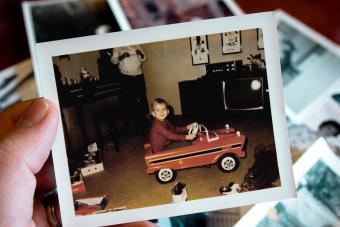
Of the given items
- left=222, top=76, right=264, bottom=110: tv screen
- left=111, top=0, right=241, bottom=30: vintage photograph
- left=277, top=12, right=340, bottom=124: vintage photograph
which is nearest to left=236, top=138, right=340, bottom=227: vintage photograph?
left=277, top=12, right=340, bottom=124: vintage photograph

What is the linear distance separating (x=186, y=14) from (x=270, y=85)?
313mm

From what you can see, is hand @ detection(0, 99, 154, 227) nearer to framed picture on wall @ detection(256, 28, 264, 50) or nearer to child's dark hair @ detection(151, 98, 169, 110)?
child's dark hair @ detection(151, 98, 169, 110)

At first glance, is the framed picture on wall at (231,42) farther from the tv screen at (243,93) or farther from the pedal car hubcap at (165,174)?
the pedal car hubcap at (165,174)

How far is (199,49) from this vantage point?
0.55 meters

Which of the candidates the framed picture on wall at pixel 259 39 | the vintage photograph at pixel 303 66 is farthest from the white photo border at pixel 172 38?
the vintage photograph at pixel 303 66

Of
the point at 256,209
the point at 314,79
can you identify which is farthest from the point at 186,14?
the point at 256,209

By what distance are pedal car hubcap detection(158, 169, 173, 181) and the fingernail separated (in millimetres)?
164

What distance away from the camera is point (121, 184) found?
1.85ft

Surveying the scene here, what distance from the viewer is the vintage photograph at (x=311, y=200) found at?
2.14 feet

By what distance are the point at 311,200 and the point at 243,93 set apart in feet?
0.75

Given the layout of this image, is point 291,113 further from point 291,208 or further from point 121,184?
point 121,184

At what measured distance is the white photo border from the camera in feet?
1.77

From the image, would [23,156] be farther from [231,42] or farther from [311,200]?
A: [311,200]

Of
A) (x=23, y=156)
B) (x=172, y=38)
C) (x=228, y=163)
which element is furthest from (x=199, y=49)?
(x=23, y=156)
